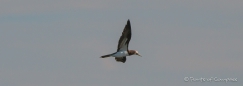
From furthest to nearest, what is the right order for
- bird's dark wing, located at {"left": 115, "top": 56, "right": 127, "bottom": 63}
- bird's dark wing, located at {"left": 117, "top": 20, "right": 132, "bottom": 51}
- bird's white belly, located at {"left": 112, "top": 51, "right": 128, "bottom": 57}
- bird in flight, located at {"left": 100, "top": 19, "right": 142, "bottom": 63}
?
bird's dark wing, located at {"left": 115, "top": 56, "right": 127, "bottom": 63} < bird's white belly, located at {"left": 112, "top": 51, "right": 128, "bottom": 57} < bird in flight, located at {"left": 100, "top": 19, "right": 142, "bottom": 63} < bird's dark wing, located at {"left": 117, "top": 20, "right": 132, "bottom": 51}

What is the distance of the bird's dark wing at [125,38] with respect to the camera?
138875 millimetres

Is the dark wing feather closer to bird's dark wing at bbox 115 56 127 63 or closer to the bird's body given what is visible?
bird's dark wing at bbox 115 56 127 63

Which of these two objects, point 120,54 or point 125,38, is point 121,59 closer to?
point 120,54

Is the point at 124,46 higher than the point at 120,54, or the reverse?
the point at 124,46

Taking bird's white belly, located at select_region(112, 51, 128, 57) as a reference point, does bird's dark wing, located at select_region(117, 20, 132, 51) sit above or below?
above

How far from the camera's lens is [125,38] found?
459 feet

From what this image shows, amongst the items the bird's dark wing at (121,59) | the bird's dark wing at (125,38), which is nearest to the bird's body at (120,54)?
the bird's dark wing at (125,38)

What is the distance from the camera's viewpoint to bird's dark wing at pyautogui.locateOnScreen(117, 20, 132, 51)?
13888 cm

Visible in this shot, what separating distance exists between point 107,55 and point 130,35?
3.73 m

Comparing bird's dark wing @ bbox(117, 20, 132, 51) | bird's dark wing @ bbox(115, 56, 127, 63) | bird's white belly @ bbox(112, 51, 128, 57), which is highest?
bird's dark wing @ bbox(117, 20, 132, 51)

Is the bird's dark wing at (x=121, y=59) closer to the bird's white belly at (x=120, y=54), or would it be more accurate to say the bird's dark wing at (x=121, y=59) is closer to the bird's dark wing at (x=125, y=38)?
the bird's white belly at (x=120, y=54)

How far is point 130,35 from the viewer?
140 meters

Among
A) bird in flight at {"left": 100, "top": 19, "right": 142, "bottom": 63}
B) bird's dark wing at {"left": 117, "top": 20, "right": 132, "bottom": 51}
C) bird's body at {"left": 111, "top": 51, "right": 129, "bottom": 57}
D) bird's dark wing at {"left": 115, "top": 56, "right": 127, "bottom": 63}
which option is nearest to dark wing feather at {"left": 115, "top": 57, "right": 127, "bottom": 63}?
bird's dark wing at {"left": 115, "top": 56, "right": 127, "bottom": 63}

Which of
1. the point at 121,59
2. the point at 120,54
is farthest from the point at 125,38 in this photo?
the point at 121,59
